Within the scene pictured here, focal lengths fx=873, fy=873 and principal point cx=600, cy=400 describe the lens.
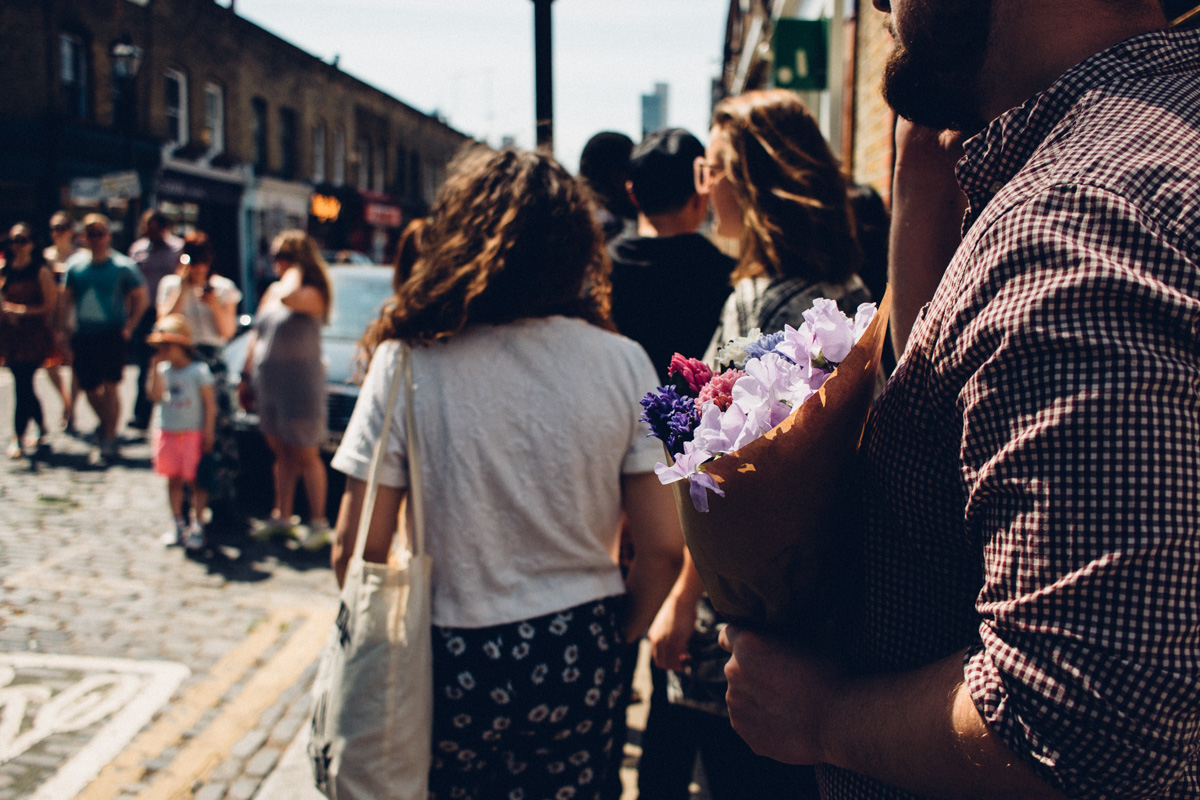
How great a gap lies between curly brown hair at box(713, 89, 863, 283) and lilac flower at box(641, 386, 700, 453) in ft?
4.28

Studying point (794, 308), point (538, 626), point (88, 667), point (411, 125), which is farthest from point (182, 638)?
point (411, 125)

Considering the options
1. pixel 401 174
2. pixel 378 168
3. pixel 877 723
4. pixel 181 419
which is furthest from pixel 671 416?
pixel 401 174

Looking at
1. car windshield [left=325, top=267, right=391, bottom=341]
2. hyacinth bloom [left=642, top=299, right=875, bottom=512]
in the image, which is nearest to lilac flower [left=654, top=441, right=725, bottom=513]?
hyacinth bloom [left=642, top=299, right=875, bottom=512]

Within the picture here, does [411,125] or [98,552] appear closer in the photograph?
[98,552]

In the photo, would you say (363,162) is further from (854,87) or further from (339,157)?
(854,87)

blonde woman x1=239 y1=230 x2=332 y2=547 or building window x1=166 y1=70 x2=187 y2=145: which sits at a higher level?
building window x1=166 y1=70 x2=187 y2=145

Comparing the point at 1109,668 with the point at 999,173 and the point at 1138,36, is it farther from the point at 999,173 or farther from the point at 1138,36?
the point at 1138,36

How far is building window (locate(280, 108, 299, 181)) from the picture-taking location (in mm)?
28969

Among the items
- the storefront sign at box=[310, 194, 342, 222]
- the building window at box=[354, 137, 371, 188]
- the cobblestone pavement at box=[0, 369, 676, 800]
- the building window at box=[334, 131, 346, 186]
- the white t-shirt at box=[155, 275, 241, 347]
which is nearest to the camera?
the cobblestone pavement at box=[0, 369, 676, 800]

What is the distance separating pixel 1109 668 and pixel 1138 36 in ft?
2.03

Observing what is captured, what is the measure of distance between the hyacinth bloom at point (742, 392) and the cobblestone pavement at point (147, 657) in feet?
8.36

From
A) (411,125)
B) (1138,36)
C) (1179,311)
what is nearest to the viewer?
(1179,311)

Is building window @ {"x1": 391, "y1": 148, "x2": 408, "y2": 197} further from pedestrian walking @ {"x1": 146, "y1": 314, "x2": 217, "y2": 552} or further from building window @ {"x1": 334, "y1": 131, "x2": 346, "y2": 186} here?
pedestrian walking @ {"x1": 146, "y1": 314, "x2": 217, "y2": 552}

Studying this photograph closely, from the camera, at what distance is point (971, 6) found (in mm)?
964
